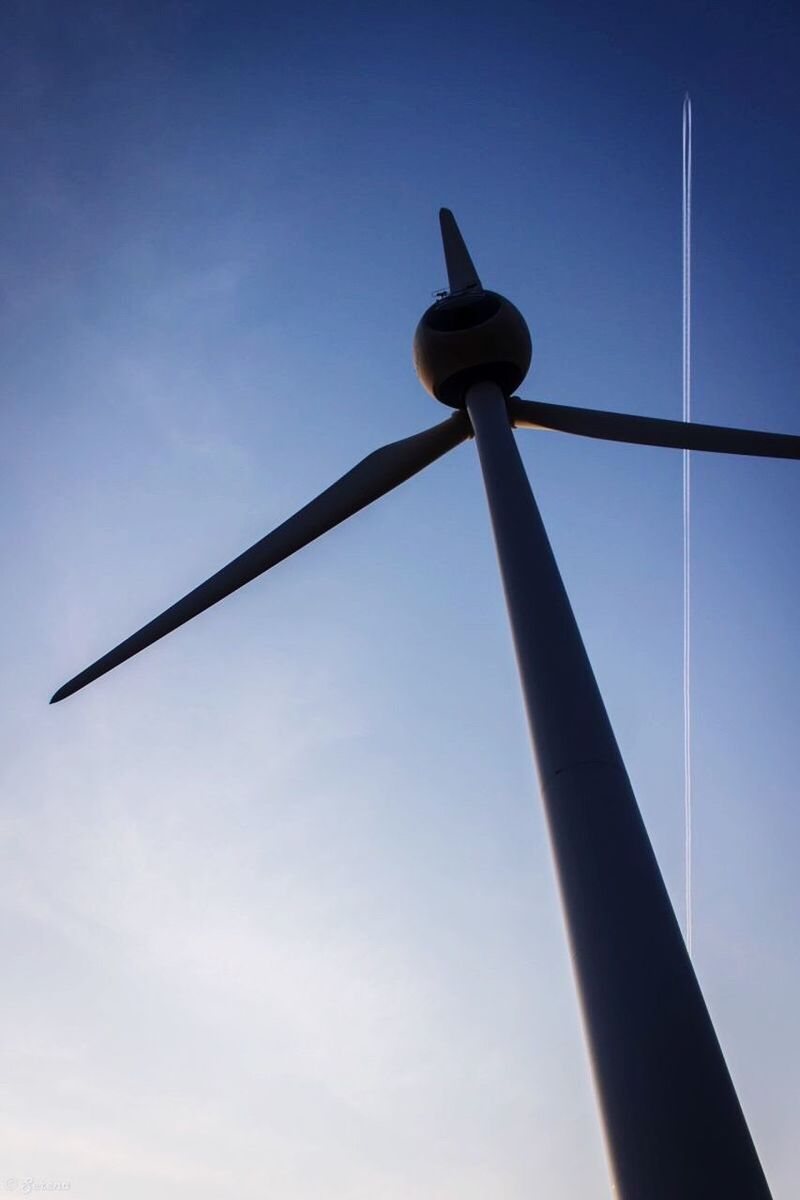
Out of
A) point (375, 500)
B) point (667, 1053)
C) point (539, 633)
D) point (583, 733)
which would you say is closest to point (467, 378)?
point (375, 500)

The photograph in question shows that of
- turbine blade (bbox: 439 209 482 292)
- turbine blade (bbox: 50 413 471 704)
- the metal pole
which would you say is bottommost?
the metal pole

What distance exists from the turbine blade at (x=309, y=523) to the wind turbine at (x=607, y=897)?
0.11 ft

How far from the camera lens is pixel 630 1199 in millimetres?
5215

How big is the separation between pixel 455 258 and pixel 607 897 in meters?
14.9

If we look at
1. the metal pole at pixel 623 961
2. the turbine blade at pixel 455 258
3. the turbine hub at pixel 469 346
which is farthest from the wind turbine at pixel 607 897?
the turbine blade at pixel 455 258

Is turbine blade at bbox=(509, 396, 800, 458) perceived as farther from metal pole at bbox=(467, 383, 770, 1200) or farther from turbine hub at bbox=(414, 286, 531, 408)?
metal pole at bbox=(467, 383, 770, 1200)

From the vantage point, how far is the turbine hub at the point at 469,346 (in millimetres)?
14844

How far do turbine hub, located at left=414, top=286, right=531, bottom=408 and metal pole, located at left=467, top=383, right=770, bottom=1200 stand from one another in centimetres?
701

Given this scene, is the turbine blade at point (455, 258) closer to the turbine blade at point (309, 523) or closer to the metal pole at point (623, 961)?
the turbine blade at point (309, 523)

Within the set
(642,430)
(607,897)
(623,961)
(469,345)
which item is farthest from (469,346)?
(623,961)

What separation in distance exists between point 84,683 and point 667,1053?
34.4ft

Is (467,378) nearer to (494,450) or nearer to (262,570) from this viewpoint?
(494,450)

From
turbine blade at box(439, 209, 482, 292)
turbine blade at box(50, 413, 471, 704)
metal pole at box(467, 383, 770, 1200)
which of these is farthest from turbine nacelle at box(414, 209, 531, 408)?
metal pole at box(467, 383, 770, 1200)

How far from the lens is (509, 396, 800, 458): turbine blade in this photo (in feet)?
48.3
